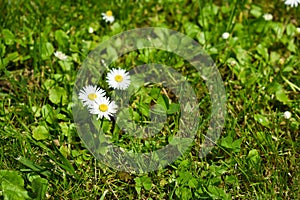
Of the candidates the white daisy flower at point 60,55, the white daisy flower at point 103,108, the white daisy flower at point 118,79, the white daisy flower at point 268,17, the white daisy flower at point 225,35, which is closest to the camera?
the white daisy flower at point 103,108

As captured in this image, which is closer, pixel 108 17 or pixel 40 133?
pixel 40 133

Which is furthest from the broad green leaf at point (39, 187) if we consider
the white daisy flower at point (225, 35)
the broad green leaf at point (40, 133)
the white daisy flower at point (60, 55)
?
the white daisy flower at point (225, 35)

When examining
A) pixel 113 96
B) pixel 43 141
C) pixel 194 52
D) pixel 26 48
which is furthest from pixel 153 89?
pixel 26 48

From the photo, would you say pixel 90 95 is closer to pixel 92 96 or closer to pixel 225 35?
pixel 92 96

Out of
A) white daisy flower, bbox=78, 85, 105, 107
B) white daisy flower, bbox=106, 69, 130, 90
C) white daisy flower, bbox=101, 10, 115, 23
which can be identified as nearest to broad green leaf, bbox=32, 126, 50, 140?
white daisy flower, bbox=78, 85, 105, 107

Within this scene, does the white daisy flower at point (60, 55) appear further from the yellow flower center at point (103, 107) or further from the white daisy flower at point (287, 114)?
the white daisy flower at point (287, 114)

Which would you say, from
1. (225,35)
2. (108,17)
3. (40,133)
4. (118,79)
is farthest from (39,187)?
(225,35)
